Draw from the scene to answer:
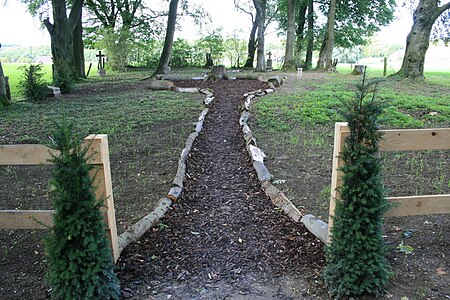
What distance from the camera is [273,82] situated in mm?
14648

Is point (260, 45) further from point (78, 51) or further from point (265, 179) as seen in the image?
point (265, 179)

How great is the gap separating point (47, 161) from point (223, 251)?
1.69 m

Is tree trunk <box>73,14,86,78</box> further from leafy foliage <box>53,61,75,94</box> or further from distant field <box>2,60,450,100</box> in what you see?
leafy foliage <box>53,61,75,94</box>

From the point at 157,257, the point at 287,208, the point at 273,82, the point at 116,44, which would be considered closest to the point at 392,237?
the point at 287,208

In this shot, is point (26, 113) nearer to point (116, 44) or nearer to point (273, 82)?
point (273, 82)

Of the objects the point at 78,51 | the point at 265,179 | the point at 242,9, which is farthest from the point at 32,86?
the point at 242,9

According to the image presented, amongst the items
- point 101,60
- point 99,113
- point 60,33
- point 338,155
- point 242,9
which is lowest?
point 99,113

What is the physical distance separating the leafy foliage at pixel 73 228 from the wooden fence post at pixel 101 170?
123 millimetres

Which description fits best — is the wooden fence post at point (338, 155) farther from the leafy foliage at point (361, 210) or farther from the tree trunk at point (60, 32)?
the tree trunk at point (60, 32)

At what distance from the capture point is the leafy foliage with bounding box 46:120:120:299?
230 cm

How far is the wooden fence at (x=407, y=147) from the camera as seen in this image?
2625mm

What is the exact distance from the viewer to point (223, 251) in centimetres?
335

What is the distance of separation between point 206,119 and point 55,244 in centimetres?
663

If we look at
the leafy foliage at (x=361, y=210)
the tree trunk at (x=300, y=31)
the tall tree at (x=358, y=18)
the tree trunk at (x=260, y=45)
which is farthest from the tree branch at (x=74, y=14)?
the leafy foliage at (x=361, y=210)
